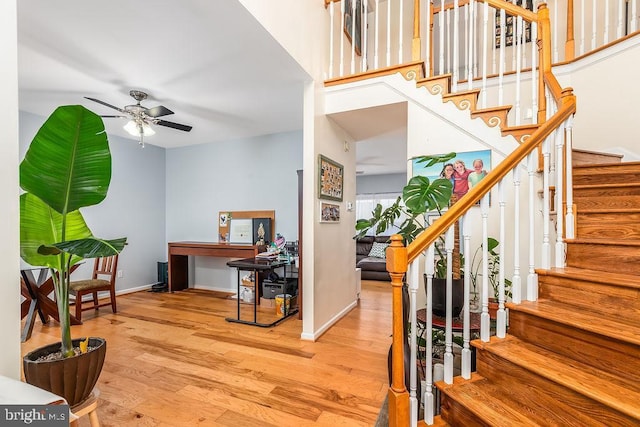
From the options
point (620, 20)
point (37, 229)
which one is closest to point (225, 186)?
point (37, 229)

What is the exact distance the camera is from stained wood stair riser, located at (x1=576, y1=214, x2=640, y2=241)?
5.75ft

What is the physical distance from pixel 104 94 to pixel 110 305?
2.63 meters

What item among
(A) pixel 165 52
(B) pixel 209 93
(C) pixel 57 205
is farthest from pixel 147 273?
(C) pixel 57 205

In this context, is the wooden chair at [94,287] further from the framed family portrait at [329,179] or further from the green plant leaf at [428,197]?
the green plant leaf at [428,197]

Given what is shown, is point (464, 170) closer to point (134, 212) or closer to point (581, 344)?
point (581, 344)

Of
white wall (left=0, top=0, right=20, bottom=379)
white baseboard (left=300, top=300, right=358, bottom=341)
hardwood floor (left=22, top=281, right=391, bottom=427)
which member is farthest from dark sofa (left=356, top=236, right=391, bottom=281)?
white wall (left=0, top=0, right=20, bottom=379)

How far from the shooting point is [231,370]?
226cm

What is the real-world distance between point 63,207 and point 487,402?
207 centimetres

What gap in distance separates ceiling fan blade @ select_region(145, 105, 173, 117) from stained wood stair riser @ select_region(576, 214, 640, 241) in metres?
3.42

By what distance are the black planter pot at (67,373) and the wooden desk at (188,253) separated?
2.72 m

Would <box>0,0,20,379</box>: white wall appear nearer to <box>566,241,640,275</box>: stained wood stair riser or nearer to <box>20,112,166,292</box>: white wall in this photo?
<box>566,241,640,275</box>: stained wood stair riser

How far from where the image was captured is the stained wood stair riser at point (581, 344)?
1186mm

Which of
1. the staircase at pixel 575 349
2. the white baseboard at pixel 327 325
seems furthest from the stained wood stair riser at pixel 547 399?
the white baseboard at pixel 327 325

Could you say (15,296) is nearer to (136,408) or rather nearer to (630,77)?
(136,408)
